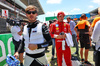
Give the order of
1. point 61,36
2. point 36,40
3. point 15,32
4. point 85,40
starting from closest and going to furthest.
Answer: point 36,40, point 61,36, point 15,32, point 85,40

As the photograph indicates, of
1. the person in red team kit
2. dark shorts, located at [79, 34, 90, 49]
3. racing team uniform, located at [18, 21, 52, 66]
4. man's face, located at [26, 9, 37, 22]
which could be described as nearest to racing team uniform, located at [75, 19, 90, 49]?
dark shorts, located at [79, 34, 90, 49]

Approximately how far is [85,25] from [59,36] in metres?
1.56

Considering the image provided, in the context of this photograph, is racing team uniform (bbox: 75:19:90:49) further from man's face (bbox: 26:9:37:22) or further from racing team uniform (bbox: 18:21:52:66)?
man's face (bbox: 26:9:37:22)

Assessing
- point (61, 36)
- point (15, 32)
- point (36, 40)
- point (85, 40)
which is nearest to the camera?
point (36, 40)

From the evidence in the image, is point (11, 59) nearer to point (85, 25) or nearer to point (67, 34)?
point (67, 34)

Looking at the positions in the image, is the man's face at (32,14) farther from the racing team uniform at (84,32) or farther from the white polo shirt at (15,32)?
A: the racing team uniform at (84,32)

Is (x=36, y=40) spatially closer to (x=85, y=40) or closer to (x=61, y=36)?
(x=61, y=36)

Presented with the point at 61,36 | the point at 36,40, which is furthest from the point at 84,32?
the point at 36,40

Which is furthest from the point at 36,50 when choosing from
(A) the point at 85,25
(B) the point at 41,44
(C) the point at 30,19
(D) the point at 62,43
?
(A) the point at 85,25

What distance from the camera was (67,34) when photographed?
8.40 ft

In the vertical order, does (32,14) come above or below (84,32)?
above

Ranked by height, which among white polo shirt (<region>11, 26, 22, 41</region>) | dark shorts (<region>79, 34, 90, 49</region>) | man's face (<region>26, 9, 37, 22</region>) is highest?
man's face (<region>26, 9, 37, 22</region>)

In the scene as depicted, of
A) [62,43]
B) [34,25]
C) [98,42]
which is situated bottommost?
[62,43]

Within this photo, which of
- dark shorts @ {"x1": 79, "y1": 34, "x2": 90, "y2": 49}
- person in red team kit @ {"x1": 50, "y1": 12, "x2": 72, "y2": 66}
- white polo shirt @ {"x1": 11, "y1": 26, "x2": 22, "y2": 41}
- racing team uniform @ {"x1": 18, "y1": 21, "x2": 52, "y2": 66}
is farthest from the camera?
dark shorts @ {"x1": 79, "y1": 34, "x2": 90, "y2": 49}
